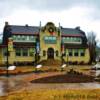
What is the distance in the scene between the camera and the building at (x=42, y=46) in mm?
71688

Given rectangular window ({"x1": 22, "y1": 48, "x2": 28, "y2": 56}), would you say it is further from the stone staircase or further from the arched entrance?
the arched entrance

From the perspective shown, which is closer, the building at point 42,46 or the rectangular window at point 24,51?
the building at point 42,46

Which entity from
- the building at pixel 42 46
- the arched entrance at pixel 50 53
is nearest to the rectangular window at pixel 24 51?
the building at pixel 42 46

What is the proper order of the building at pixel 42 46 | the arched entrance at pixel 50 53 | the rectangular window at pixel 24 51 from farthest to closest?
the arched entrance at pixel 50 53 < the rectangular window at pixel 24 51 < the building at pixel 42 46

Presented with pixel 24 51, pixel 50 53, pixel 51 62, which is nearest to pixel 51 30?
pixel 50 53

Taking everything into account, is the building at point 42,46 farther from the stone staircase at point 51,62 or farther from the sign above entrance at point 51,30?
the stone staircase at point 51,62

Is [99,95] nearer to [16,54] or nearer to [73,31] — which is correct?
[16,54]

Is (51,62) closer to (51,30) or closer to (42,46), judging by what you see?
(42,46)

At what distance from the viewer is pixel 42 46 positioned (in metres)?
73.6

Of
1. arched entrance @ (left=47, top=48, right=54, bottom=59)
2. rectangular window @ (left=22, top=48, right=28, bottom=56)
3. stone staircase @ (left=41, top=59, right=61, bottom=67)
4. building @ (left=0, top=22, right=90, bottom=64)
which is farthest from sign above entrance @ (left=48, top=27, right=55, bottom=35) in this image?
rectangular window @ (left=22, top=48, right=28, bottom=56)

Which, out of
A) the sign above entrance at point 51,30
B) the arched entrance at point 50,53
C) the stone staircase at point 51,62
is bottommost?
the stone staircase at point 51,62

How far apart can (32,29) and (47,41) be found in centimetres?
561

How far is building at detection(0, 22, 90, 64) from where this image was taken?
71688 mm

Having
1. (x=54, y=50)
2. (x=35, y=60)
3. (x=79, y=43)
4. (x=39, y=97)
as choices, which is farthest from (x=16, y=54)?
(x=39, y=97)
